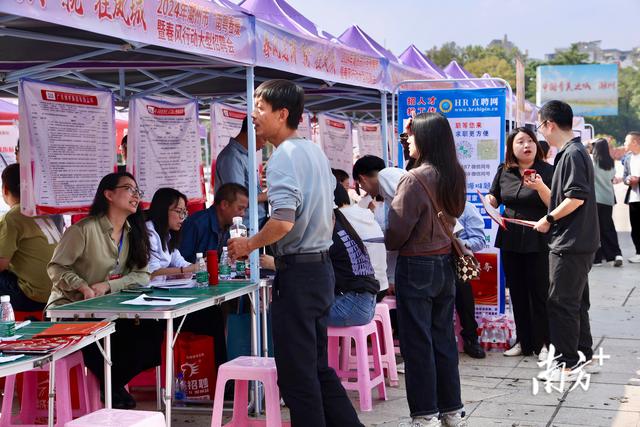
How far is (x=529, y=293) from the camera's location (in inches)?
262

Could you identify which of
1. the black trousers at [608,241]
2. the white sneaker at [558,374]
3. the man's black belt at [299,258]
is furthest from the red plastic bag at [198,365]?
the black trousers at [608,241]

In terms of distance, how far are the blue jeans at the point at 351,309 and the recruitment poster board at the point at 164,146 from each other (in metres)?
2.39

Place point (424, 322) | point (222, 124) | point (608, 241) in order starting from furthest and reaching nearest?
point (608, 241)
point (222, 124)
point (424, 322)

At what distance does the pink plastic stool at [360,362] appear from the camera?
537 centimetres

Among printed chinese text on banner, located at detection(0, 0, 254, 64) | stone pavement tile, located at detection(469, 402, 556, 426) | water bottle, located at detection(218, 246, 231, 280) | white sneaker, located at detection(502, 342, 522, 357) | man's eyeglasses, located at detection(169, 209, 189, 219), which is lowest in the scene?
stone pavement tile, located at detection(469, 402, 556, 426)

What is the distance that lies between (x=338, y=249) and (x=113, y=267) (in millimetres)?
1339

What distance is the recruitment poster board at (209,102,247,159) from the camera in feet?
25.9

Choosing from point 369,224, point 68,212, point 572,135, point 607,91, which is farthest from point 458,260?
point 607,91

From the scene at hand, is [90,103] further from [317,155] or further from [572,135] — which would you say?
[572,135]

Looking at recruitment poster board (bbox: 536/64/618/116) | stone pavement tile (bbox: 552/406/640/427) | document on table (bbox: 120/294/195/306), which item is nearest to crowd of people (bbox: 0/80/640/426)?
document on table (bbox: 120/294/195/306)

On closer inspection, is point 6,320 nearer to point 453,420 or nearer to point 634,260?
point 453,420

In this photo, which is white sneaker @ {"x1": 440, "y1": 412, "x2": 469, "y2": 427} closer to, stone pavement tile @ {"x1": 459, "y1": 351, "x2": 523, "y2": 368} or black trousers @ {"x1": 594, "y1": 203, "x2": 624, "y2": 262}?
stone pavement tile @ {"x1": 459, "y1": 351, "x2": 523, "y2": 368}

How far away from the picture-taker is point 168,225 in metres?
6.07

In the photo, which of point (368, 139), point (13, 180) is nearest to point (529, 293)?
point (13, 180)
